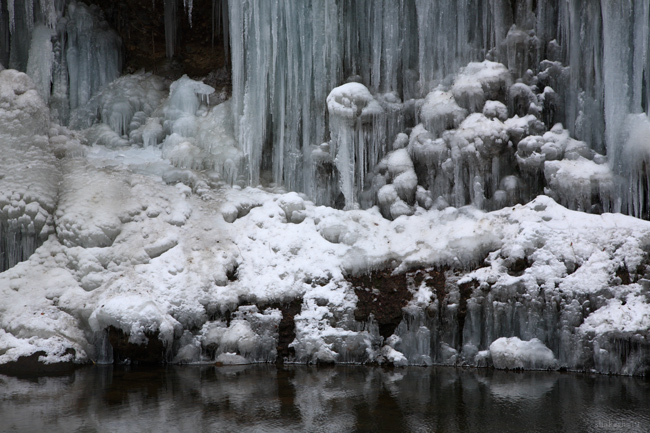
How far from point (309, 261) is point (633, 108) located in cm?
577

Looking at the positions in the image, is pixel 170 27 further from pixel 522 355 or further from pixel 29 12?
pixel 522 355

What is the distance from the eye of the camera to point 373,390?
724cm

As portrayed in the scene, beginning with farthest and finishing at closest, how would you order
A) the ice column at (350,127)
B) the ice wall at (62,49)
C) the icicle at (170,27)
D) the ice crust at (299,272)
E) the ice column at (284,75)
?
the icicle at (170,27)
the ice wall at (62,49)
the ice column at (284,75)
the ice column at (350,127)
the ice crust at (299,272)

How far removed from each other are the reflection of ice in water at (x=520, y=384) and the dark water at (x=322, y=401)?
0.04 ft

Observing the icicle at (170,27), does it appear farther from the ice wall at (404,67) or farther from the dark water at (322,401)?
the dark water at (322,401)

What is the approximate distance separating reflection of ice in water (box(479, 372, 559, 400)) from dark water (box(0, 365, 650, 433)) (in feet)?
0.04

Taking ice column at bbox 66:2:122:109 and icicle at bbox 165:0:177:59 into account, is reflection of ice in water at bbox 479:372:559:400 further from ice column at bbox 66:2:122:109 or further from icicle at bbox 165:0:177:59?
ice column at bbox 66:2:122:109

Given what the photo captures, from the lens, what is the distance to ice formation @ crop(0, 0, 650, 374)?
8.84 m

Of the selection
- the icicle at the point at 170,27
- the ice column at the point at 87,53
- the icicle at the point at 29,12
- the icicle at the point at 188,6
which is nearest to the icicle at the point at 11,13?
the icicle at the point at 29,12

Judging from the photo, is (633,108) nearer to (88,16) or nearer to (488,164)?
(488,164)

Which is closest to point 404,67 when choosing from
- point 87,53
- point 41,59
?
point 87,53

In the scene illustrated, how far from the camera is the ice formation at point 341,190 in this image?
8.84 meters

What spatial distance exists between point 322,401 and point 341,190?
17.2ft

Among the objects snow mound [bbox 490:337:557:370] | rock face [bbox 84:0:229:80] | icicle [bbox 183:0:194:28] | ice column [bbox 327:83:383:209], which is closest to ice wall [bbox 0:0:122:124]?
rock face [bbox 84:0:229:80]
